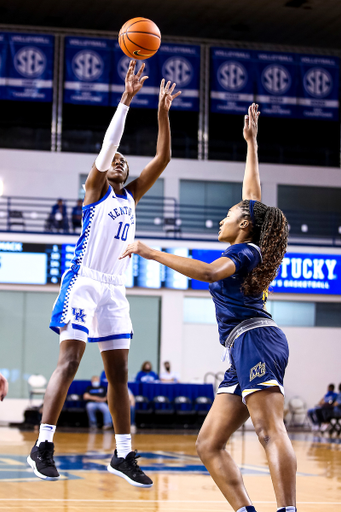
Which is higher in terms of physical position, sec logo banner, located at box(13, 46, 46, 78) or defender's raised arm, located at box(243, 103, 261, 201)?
sec logo banner, located at box(13, 46, 46, 78)

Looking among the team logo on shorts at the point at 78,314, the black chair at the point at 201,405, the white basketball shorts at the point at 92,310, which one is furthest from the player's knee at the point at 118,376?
the black chair at the point at 201,405

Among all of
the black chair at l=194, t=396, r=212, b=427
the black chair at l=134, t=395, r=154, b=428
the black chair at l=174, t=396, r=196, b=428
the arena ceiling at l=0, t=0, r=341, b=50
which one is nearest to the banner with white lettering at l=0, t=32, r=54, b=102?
the arena ceiling at l=0, t=0, r=341, b=50

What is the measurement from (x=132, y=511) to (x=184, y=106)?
14.0m

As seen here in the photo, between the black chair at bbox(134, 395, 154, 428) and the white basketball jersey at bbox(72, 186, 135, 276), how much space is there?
10173 mm

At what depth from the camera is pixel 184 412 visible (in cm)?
1430

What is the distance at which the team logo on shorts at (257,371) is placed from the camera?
3.47 metres

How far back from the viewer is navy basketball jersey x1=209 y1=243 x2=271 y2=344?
358 centimetres

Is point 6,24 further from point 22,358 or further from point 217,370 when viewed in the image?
point 217,370

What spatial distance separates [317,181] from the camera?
19250 millimetres

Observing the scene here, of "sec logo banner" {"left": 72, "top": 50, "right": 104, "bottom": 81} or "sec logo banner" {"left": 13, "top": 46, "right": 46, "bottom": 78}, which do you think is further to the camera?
"sec logo banner" {"left": 72, "top": 50, "right": 104, "bottom": 81}

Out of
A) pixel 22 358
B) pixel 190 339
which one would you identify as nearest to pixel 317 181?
pixel 190 339

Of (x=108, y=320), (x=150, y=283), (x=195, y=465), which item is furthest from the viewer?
(x=150, y=283)

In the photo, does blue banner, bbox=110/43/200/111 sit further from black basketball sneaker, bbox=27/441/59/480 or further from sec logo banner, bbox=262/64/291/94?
black basketball sneaker, bbox=27/441/59/480

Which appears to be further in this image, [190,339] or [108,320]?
[190,339]
